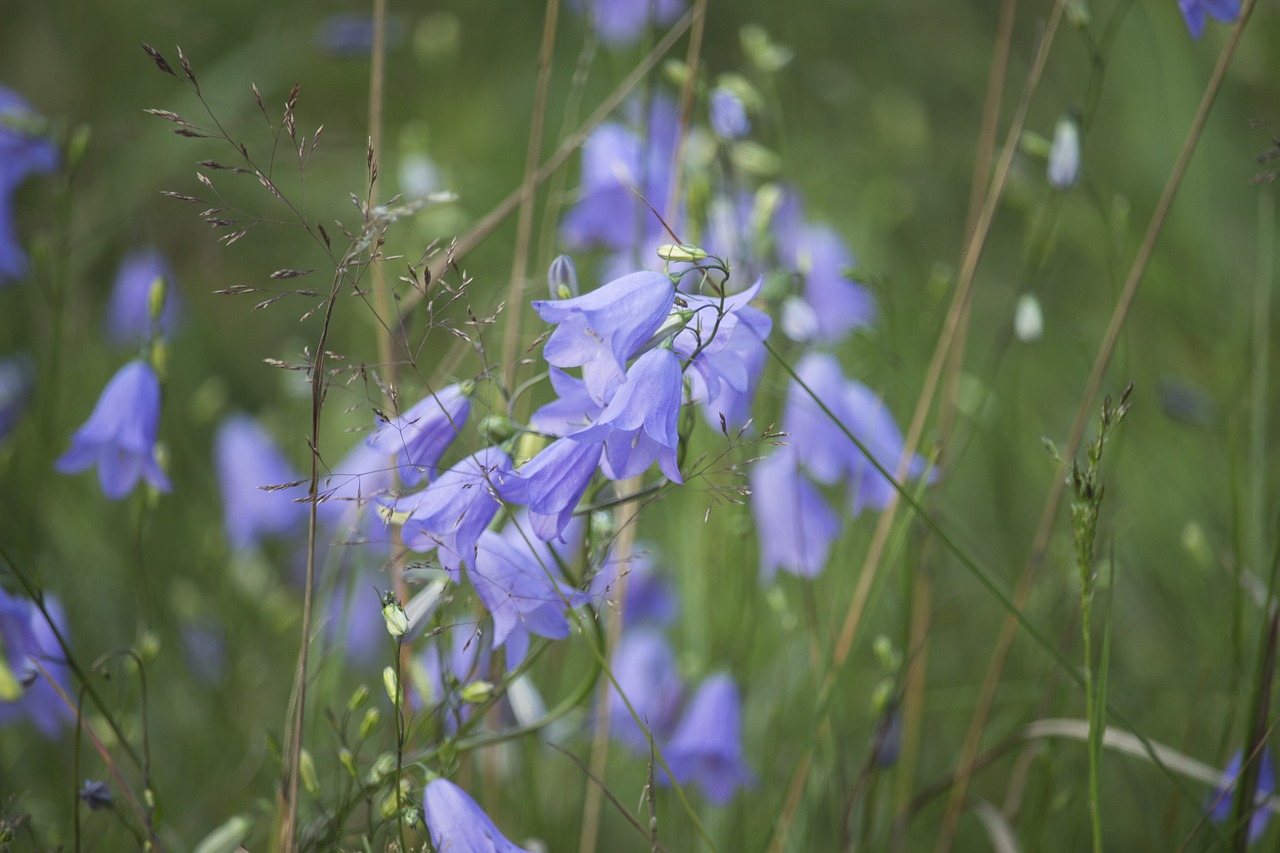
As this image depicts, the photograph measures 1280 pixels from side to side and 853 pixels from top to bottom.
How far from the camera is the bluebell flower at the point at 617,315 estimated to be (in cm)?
90

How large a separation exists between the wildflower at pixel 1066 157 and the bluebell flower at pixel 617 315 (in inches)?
32.4

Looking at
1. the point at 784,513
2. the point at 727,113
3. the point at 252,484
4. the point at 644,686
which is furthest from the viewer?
the point at 252,484

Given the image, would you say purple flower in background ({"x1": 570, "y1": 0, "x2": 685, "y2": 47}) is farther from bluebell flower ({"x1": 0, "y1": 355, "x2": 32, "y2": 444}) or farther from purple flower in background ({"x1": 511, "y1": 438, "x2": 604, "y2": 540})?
purple flower in background ({"x1": 511, "y1": 438, "x2": 604, "y2": 540})

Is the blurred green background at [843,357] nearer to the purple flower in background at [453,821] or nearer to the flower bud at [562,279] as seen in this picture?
the flower bud at [562,279]

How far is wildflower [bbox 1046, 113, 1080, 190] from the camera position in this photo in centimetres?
146

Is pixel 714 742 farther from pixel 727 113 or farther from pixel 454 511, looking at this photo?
pixel 727 113

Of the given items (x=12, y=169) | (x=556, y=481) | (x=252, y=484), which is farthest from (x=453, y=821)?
(x=12, y=169)

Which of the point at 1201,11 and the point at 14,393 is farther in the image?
the point at 14,393

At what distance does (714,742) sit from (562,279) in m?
0.84

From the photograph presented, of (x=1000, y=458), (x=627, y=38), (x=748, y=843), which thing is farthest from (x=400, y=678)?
(x=627, y=38)

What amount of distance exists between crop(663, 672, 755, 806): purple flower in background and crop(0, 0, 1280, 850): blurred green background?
5 cm

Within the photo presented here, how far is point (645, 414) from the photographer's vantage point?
2.85ft

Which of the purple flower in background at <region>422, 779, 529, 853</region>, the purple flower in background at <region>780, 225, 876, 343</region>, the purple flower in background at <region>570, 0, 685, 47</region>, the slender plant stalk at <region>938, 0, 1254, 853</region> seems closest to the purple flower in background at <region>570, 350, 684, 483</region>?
the purple flower in background at <region>422, 779, 529, 853</region>

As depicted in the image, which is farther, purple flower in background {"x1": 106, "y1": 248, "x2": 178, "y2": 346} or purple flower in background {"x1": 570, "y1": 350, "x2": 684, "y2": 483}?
purple flower in background {"x1": 106, "y1": 248, "x2": 178, "y2": 346}
